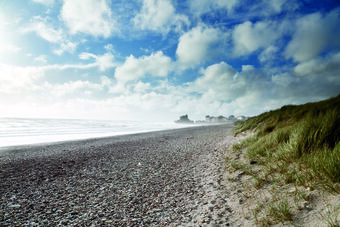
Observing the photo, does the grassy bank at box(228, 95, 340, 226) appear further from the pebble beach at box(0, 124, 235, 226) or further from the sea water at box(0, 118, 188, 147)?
the sea water at box(0, 118, 188, 147)

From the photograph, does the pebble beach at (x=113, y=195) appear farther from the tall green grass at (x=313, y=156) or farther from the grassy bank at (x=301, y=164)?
the tall green grass at (x=313, y=156)

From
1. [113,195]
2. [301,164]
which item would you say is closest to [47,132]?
[113,195]

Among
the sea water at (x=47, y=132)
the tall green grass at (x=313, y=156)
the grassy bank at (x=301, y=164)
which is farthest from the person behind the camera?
the sea water at (x=47, y=132)

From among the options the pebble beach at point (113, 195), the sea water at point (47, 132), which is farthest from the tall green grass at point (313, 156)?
the sea water at point (47, 132)

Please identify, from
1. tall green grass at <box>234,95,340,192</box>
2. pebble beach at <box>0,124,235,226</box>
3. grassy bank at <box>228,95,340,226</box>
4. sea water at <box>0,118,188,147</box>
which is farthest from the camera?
sea water at <box>0,118,188,147</box>

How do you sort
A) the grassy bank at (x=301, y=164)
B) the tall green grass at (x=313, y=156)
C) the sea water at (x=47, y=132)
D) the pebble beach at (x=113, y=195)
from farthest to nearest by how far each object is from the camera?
the sea water at (x=47, y=132), the pebble beach at (x=113, y=195), the tall green grass at (x=313, y=156), the grassy bank at (x=301, y=164)

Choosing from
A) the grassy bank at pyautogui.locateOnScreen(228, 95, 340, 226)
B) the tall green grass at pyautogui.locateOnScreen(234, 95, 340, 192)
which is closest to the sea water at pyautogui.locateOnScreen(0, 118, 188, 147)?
the grassy bank at pyautogui.locateOnScreen(228, 95, 340, 226)

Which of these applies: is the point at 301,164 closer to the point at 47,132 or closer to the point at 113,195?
the point at 113,195

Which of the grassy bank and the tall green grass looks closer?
the grassy bank

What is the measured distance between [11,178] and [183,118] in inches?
7511

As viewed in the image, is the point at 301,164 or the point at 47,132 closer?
the point at 301,164

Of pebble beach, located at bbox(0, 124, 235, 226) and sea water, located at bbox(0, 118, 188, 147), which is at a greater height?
sea water, located at bbox(0, 118, 188, 147)

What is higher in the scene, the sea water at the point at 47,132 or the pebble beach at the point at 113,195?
the sea water at the point at 47,132

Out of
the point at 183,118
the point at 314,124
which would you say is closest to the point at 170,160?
the point at 314,124
